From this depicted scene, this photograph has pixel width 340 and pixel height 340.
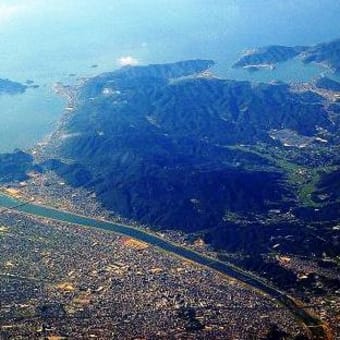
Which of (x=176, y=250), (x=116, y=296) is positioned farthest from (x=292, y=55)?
(x=116, y=296)

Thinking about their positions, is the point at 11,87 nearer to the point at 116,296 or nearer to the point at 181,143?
the point at 181,143

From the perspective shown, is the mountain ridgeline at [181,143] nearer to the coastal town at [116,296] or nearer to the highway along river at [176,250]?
the highway along river at [176,250]

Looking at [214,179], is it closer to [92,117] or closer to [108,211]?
[108,211]

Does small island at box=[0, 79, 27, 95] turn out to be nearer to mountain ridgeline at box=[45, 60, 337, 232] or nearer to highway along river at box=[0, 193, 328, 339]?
mountain ridgeline at box=[45, 60, 337, 232]

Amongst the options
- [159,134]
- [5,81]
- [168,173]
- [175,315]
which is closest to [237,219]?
[168,173]

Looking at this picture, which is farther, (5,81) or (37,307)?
(5,81)

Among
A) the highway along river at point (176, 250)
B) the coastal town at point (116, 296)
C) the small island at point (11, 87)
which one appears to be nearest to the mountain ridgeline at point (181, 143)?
the highway along river at point (176, 250)
